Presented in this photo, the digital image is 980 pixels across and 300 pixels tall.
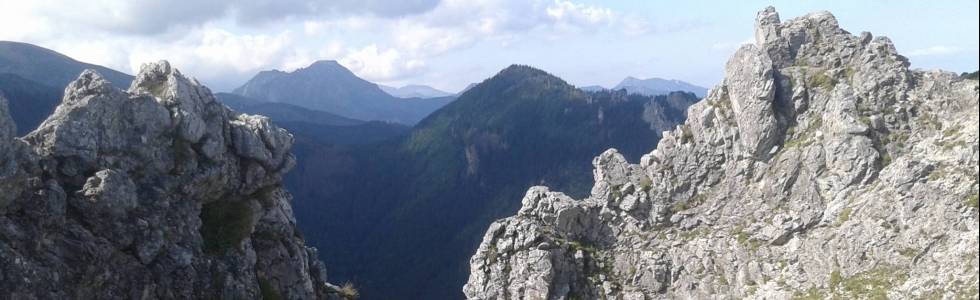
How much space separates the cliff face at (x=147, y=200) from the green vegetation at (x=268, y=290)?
0.09 m

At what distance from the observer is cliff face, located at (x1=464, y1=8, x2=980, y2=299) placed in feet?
128

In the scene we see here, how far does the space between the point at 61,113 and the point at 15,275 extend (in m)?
11.9

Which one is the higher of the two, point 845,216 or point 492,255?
point 845,216

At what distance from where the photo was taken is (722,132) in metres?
50.4

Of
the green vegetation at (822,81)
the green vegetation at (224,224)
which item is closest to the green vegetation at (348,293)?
the green vegetation at (224,224)

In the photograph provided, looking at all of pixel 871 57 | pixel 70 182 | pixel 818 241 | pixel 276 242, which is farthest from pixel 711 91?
pixel 70 182

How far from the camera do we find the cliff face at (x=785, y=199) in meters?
39.1

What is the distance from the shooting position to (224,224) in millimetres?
47500

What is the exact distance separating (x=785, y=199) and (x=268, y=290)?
124ft

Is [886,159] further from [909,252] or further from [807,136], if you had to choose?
[909,252]

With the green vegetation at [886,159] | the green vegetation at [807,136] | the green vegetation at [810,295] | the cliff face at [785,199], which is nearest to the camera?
the cliff face at [785,199]

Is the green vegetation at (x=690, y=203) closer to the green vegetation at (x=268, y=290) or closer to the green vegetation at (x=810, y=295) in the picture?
the green vegetation at (x=810, y=295)

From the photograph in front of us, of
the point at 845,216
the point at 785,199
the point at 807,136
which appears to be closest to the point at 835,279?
the point at 845,216

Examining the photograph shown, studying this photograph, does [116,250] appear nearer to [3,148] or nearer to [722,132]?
[3,148]
